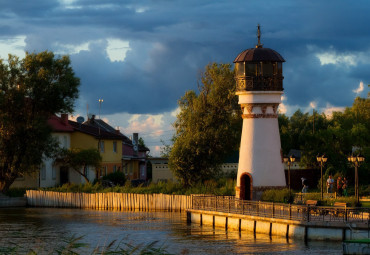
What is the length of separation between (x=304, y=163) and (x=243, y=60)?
21.8 metres

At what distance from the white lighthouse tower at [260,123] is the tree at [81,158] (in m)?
24.2

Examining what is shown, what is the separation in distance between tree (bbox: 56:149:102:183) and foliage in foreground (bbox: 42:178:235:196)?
3.41m

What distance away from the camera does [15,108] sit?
2640 inches

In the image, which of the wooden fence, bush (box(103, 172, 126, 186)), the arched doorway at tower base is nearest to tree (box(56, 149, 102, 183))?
bush (box(103, 172, 126, 186))

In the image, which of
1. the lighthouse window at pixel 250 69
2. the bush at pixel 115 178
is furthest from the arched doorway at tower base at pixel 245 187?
the bush at pixel 115 178

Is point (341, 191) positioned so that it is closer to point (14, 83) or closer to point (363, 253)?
point (363, 253)

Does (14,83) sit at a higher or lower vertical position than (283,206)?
higher

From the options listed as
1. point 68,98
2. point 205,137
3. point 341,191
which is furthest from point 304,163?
point 68,98

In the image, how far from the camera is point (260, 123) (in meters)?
48.5

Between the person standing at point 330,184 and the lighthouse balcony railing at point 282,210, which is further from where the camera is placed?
the person standing at point 330,184

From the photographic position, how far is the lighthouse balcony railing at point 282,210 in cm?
3734

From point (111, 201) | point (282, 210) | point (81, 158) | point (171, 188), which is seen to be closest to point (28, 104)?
point (81, 158)

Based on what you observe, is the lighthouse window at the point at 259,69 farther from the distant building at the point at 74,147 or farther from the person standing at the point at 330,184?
the distant building at the point at 74,147

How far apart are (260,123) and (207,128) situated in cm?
1886
